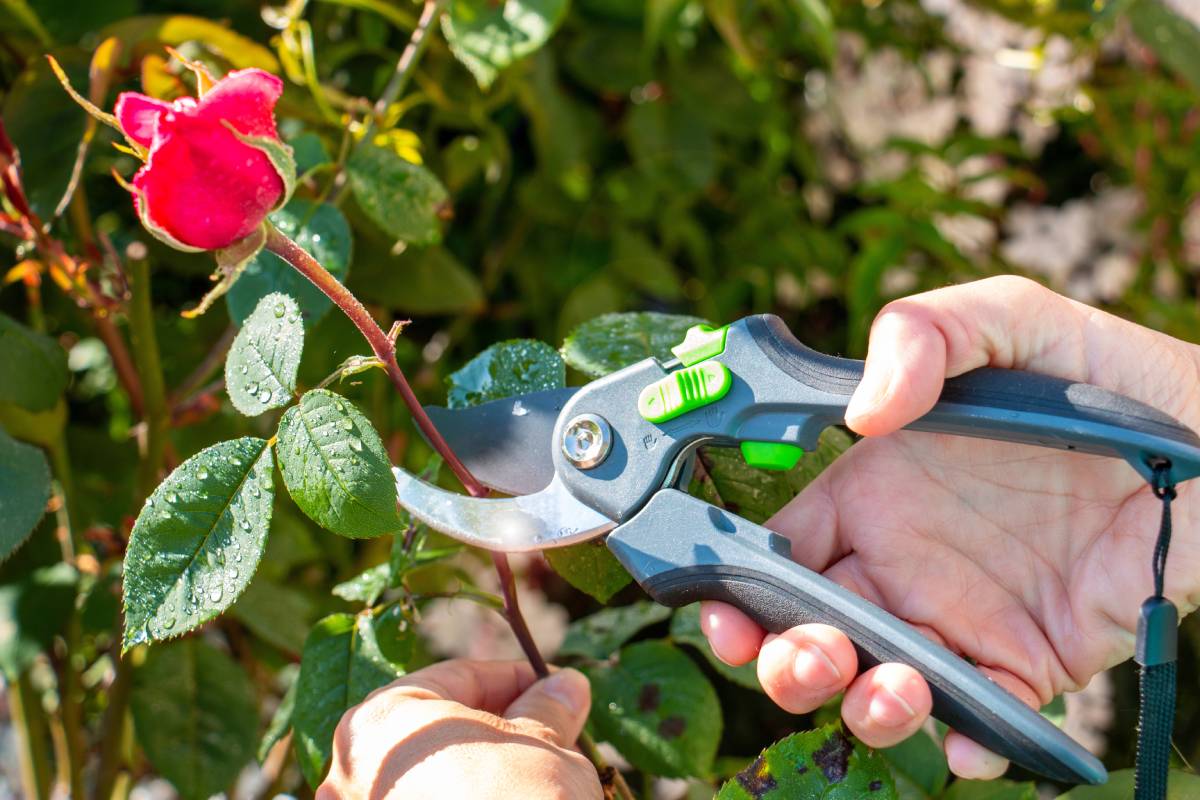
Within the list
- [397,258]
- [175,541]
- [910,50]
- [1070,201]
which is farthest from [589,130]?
[1070,201]

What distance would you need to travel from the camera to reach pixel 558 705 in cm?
69

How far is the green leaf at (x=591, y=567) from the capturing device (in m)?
0.70

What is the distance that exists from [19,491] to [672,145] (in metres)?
0.79

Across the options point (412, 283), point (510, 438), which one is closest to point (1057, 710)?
point (510, 438)

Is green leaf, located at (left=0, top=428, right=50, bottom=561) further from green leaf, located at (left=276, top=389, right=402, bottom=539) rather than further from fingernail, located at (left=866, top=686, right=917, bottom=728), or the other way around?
fingernail, located at (left=866, top=686, right=917, bottom=728)

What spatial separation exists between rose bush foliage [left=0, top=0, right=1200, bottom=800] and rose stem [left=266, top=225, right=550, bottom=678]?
1cm

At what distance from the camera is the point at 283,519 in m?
1.07

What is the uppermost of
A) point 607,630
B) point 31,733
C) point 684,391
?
point 684,391

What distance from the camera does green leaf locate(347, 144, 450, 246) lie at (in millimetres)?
771

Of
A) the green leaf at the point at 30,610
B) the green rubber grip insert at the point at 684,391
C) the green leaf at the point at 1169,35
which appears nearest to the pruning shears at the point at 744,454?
the green rubber grip insert at the point at 684,391

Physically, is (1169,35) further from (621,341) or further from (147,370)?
(147,370)

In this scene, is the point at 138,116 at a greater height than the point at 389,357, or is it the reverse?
the point at 138,116

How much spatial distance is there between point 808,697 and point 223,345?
57cm

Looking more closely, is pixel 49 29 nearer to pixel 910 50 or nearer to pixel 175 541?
pixel 175 541
